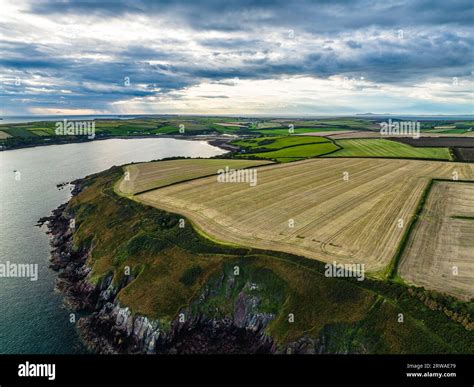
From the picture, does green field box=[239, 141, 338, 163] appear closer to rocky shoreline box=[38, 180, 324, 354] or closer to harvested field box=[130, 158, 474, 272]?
harvested field box=[130, 158, 474, 272]

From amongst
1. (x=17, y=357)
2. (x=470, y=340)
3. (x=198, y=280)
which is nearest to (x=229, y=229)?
(x=198, y=280)

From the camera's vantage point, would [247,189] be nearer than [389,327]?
No

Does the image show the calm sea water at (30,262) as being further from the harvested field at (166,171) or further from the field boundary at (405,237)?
the field boundary at (405,237)

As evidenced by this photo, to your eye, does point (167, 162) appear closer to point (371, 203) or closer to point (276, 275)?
point (371, 203)

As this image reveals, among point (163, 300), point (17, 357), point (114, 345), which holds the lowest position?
point (114, 345)

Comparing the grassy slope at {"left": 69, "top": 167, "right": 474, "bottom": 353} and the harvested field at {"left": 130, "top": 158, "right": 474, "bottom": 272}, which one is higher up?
the harvested field at {"left": 130, "top": 158, "right": 474, "bottom": 272}

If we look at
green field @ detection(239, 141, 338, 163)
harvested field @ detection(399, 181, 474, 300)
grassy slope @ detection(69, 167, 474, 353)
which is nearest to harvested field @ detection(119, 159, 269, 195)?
green field @ detection(239, 141, 338, 163)
